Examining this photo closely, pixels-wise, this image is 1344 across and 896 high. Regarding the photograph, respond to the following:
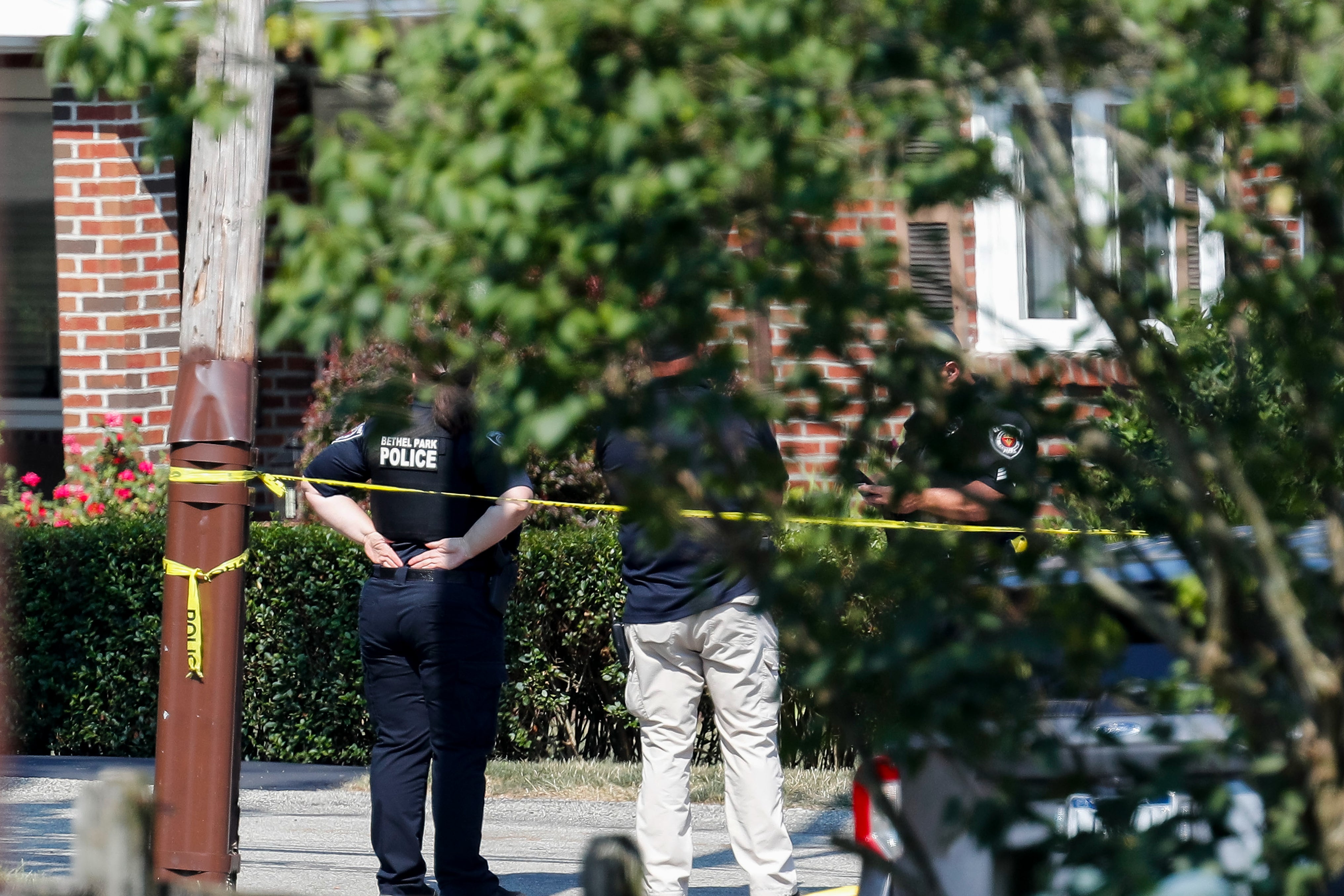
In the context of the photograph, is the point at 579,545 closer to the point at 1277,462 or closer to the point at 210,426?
the point at 210,426

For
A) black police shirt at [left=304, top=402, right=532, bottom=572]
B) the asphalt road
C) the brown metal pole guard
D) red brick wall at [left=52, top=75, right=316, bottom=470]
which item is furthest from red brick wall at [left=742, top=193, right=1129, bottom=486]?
red brick wall at [left=52, top=75, right=316, bottom=470]

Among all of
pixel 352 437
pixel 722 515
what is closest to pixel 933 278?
pixel 722 515

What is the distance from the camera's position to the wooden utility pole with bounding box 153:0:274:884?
4730 mm

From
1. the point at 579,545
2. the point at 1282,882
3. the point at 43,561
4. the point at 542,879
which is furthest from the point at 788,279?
the point at 43,561

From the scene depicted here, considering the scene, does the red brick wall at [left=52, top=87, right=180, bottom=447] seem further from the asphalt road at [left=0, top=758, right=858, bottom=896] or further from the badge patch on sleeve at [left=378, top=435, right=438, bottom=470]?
the badge patch on sleeve at [left=378, top=435, right=438, bottom=470]

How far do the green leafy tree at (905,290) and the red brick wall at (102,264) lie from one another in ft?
25.9

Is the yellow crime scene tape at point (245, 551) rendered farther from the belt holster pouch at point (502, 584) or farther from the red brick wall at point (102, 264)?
the red brick wall at point (102, 264)

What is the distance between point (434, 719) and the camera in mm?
5391

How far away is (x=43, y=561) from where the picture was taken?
8.75 meters

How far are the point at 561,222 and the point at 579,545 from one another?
20.8ft

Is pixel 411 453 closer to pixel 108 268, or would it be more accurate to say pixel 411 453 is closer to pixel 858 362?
pixel 858 362

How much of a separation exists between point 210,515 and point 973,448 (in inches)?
125

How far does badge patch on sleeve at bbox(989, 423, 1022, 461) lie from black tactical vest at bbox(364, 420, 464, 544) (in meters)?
3.25

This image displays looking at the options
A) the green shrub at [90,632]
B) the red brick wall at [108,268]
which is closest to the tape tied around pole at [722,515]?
the green shrub at [90,632]
